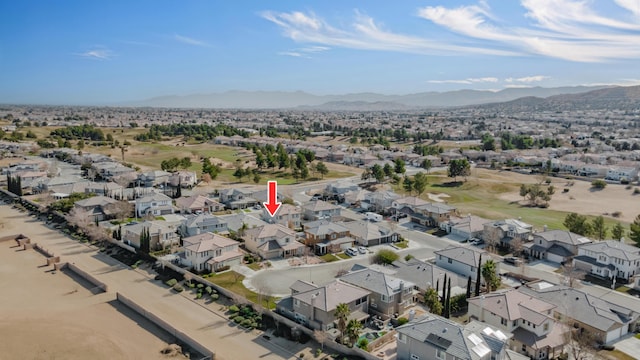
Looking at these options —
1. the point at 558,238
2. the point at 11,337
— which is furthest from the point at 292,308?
the point at 558,238

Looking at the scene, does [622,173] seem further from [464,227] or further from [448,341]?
[448,341]

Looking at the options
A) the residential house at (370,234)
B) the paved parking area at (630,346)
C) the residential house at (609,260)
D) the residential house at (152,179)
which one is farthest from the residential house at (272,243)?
the residential house at (152,179)

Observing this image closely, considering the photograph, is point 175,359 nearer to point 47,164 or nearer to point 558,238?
point 558,238

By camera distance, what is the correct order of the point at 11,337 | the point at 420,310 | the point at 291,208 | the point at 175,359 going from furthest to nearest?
the point at 291,208, the point at 420,310, the point at 11,337, the point at 175,359

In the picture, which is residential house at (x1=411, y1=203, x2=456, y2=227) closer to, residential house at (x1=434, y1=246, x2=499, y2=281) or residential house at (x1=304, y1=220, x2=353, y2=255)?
residential house at (x1=304, y1=220, x2=353, y2=255)

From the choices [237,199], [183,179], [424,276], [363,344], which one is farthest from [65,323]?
[183,179]

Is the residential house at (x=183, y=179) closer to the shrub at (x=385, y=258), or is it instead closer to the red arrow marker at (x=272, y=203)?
the red arrow marker at (x=272, y=203)
